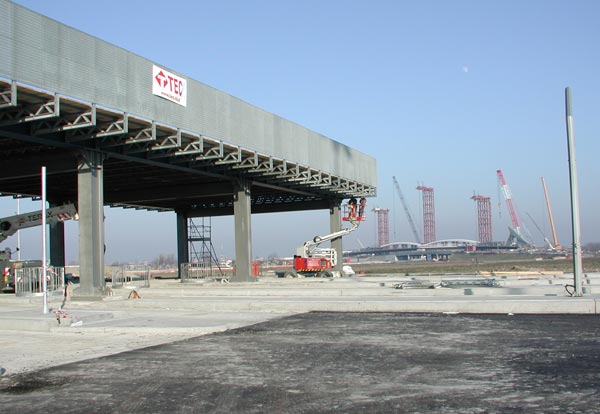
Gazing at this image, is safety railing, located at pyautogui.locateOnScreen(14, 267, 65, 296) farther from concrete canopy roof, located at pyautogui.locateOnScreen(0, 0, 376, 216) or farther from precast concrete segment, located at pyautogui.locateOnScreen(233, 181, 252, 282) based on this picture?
precast concrete segment, located at pyautogui.locateOnScreen(233, 181, 252, 282)

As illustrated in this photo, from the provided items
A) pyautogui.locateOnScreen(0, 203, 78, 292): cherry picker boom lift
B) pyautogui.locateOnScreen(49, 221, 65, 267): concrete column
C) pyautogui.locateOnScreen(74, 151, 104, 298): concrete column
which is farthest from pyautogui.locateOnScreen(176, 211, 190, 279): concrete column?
pyautogui.locateOnScreen(74, 151, 104, 298): concrete column

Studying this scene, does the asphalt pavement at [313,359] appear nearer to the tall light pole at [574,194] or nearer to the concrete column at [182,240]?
the tall light pole at [574,194]

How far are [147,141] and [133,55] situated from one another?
3.87 m

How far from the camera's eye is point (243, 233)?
38.5 m

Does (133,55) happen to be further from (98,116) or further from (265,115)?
(265,115)

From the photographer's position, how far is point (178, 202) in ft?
170

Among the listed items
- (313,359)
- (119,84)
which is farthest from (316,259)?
(313,359)

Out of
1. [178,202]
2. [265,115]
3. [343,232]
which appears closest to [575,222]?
[265,115]

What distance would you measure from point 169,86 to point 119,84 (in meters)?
3.38

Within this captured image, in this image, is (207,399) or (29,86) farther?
(29,86)

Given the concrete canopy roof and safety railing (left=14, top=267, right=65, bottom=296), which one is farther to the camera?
safety railing (left=14, top=267, right=65, bottom=296)

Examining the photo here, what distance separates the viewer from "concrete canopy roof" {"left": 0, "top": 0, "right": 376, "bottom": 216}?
70.8ft

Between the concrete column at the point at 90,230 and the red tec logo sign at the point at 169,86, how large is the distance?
418 centimetres

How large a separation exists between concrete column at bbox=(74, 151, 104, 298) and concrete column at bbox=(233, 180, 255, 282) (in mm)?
13255
